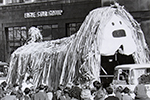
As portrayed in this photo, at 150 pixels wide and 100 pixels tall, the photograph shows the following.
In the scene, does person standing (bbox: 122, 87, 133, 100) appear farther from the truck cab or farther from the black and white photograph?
the truck cab

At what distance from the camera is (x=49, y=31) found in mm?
29547

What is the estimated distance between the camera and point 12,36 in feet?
101

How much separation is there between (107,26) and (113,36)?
0.64 metres

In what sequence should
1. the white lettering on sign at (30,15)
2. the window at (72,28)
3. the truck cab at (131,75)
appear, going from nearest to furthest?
1. the truck cab at (131,75)
2. the window at (72,28)
3. the white lettering on sign at (30,15)

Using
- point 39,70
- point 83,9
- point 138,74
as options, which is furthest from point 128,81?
point 83,9

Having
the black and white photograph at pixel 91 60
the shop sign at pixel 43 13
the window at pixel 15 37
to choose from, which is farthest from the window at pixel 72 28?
the window at pixel 15 37

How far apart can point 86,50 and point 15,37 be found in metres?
15.9

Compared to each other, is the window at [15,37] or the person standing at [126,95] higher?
the window at [15,37]

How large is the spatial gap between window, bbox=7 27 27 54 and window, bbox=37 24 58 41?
197cm

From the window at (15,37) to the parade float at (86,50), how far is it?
34.3 ft

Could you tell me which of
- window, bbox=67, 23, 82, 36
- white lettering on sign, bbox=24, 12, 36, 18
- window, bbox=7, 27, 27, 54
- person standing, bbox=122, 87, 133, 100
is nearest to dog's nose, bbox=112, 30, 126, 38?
person standing, bbox=122, 87, 133, 100

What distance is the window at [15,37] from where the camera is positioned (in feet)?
100

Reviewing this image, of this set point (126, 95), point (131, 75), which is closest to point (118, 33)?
point (131, 75)

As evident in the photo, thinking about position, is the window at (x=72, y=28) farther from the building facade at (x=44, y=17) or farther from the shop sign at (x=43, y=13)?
the shop sign at (x=43, y=13)
